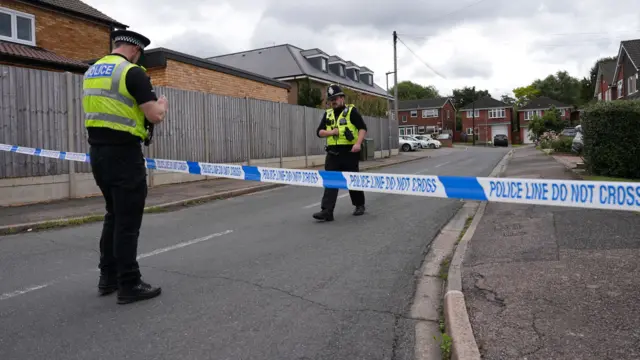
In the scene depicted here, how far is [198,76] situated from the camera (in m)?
16.4

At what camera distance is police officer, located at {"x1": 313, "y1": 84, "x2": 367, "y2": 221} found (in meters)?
7.25

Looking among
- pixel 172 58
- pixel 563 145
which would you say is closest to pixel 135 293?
pixel 172 58

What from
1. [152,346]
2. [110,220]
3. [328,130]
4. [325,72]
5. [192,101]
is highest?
[325,72]

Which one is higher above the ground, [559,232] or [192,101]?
[192,101]

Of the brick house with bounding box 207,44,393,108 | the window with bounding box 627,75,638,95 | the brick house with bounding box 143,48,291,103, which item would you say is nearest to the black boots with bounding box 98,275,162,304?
the brick house with bounding box 143,48,291,103

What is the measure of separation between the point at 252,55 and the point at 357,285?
126ft

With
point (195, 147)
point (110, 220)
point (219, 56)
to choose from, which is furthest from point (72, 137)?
point (219, 56)

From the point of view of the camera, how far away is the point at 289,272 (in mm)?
4758

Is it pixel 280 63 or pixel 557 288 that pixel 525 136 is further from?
pixel 557 288

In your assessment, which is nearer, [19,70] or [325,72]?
[19,70]

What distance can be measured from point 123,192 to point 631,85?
4434 centimetres

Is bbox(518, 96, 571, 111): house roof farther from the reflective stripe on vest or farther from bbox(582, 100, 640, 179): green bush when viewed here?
the reflective stripe on vest

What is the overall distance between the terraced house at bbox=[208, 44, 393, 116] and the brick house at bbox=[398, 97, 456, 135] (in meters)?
32.1

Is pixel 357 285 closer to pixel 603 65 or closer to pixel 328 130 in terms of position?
pixel 328 130
